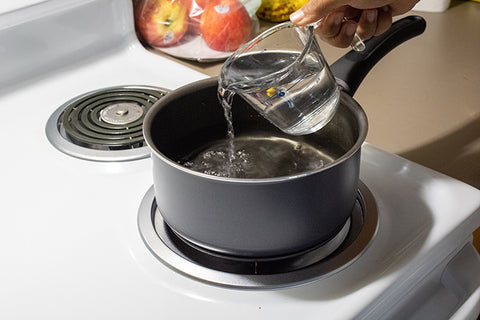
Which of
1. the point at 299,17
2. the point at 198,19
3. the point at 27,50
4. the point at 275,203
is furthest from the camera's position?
the point at 198,19

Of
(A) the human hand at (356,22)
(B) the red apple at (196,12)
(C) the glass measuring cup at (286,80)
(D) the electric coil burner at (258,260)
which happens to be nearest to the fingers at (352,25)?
(A) the human hand at (356,22)

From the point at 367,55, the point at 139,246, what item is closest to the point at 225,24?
the point at 367,55

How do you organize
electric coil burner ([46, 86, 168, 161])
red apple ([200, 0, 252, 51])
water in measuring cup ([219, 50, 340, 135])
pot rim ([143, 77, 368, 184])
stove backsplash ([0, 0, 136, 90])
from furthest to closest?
1. red apple ([200, 0, 252, 51])
2. stove backsplash ([0, 0, 136, 90])
3. electric coil burner ([46, 86, 168, 161])
4. water in measuring cup ([219, 50, 340, 135])
5. pot rim ([143, 77, 368, 184])

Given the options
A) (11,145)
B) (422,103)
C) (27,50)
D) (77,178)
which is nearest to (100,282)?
(77,178)

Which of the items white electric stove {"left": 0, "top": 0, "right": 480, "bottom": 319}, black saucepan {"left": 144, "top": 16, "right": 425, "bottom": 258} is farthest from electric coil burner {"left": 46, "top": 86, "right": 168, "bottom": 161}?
black saucepan {"left": 144, "top": 16, "right": 425, "bottom": 258}

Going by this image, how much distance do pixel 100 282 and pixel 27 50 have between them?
1.56 feet

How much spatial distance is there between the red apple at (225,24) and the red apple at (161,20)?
5 cm

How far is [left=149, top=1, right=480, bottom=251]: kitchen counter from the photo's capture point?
0.84 m

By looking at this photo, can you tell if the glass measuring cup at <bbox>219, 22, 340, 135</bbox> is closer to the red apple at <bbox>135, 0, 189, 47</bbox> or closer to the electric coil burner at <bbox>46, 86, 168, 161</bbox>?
the electric coil burner at <bbox>46, 86, 168, 161</bbox>

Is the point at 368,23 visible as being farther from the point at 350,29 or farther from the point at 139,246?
the point at 139,246

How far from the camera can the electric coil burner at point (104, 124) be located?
77 cm

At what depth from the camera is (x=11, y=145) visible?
2.57 ft

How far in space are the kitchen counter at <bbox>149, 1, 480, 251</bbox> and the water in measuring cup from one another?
9.3 inches

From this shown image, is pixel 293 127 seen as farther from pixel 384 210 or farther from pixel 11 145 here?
pixel 11 145
